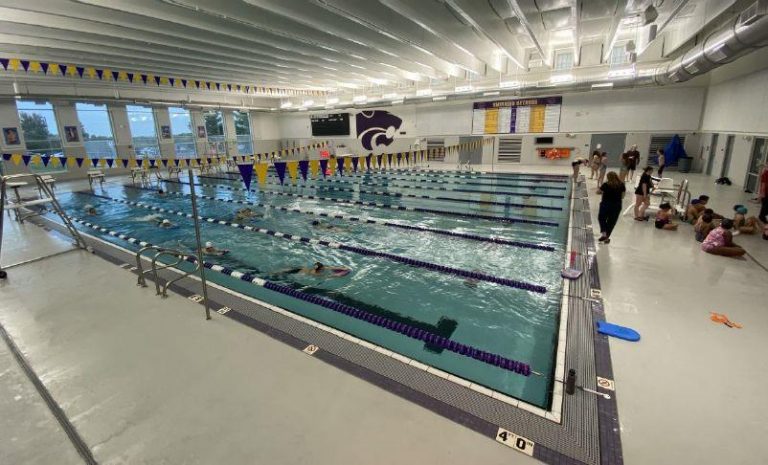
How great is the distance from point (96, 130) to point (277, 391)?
18.7 m

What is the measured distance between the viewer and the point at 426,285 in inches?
172

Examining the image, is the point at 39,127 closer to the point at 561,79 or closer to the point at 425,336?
the point at 425,336

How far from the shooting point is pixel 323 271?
4867mm

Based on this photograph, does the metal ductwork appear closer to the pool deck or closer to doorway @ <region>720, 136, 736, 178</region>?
the pool deck

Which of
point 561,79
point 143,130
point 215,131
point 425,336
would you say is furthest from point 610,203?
point 215,131

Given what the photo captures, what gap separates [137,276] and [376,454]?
3.85 m

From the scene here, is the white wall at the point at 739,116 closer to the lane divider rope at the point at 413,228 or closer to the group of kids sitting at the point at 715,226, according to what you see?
the group of kids sitting at the point at 715,226

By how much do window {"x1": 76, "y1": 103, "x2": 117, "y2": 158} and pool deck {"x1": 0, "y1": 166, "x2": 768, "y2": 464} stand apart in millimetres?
15214

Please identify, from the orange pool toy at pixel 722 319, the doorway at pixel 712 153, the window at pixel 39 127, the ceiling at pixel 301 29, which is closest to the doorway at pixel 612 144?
the doorway at pixel 712 153

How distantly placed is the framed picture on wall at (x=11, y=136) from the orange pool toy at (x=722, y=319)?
19.7m

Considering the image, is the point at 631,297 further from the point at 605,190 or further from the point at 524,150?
the point at 524,150

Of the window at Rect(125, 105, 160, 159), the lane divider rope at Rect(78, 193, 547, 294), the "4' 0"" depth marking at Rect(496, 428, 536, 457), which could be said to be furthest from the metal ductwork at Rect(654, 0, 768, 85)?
the window at Rect(125, 105, 160, 159)

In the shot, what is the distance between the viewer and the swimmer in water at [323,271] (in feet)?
15.7

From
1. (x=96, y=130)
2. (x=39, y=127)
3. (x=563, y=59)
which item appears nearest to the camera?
Answer: (x=563, y=59)
